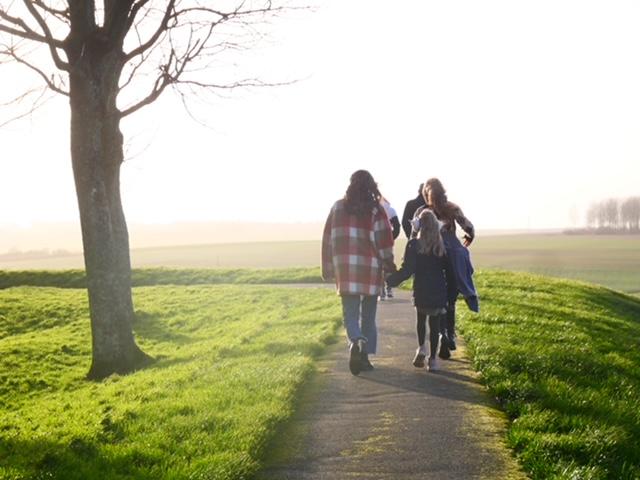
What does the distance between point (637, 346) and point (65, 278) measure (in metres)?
25.6

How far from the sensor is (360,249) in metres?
8.89

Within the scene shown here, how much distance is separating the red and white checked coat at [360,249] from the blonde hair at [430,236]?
0.48 m

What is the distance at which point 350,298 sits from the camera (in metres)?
9.02

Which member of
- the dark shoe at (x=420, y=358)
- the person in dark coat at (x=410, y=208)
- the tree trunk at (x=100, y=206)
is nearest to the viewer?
the dark shoe at (x=420, y=358)

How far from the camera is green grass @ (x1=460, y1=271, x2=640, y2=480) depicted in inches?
238

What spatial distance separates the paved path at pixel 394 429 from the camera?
5852 mm

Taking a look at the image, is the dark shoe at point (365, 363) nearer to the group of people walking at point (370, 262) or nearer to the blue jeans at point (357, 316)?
the group of people walking at point (370, 262)

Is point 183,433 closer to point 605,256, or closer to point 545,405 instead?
point 545,405

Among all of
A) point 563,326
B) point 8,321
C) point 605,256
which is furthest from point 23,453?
point 605,256

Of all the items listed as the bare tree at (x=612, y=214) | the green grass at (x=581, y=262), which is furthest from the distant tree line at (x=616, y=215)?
the green grass at (x=581, y=262)

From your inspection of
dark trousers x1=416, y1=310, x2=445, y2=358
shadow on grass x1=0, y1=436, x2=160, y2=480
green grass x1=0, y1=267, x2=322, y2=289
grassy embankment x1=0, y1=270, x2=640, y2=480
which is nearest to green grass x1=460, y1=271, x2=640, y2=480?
grassy embankment x1=0, y1=270, x2=640, y2=480

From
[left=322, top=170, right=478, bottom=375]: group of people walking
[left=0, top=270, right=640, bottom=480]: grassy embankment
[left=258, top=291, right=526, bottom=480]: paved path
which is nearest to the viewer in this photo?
[left=258, top=291, right=526, bottom=480]: paved path

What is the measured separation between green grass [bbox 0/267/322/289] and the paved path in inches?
764

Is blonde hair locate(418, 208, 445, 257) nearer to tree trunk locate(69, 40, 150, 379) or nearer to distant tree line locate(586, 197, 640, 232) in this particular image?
tree trunk locate(69, 40, 150, 379)
